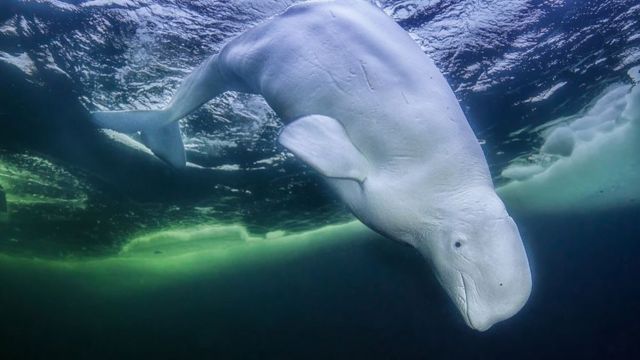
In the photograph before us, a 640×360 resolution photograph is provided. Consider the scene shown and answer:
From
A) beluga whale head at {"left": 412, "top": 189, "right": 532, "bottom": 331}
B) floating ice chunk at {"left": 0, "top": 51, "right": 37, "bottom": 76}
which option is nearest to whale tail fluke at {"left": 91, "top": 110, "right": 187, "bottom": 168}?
beluga whale head at {"left": 412, "top": 189, "right": 532, "bottom": 331}

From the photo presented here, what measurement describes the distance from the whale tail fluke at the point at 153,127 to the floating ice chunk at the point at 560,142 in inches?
585

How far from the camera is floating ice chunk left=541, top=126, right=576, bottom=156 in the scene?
52.3ft

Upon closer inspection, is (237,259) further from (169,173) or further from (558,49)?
(558,49)

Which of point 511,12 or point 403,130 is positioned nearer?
point 403,130

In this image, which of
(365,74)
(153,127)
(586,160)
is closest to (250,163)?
(153,127)

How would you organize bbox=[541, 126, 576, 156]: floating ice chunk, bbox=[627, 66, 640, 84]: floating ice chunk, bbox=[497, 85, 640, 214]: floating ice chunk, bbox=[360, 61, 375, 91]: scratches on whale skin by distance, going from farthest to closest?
bbox=[541, 126, 576, 156]: floating ice chunk → bbox=[497, 85, 640, 214]: floating ice chunk → bbox=[627, 66, 640, 84]: floating ice chunk → bbox=[360, 61, 375, 91]: scratches on whale skin

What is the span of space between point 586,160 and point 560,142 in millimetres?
4882

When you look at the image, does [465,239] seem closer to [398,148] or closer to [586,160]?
[398,148]

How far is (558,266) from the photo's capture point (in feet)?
243

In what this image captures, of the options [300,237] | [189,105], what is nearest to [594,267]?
[300,237]

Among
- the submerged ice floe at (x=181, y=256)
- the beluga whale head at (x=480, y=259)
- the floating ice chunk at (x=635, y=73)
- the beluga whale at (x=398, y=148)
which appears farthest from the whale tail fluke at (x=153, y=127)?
the submerged ice floe at (x=181, y=256)

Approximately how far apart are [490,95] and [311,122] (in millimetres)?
9685

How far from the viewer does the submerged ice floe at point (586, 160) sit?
48.2ft

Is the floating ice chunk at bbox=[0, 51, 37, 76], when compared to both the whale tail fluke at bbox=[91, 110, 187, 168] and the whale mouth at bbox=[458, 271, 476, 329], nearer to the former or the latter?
the whale tail fluke at bbox=[91, 110, 187, 168]
